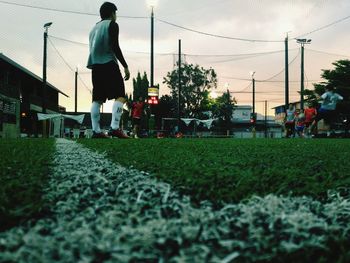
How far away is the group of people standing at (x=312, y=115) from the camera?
1517 cm

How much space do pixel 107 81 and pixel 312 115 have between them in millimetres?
14207

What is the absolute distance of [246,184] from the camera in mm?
1430

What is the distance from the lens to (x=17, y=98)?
3603 centimetres

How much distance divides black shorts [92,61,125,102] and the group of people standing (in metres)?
10.1

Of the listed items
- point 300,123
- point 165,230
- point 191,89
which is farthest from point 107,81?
point 191,89

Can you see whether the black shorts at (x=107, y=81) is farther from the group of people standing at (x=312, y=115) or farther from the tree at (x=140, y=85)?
the tree at (x=140, y=85)

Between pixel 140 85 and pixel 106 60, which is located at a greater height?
pixel 140 85

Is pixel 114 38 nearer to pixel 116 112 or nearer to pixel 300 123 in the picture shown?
pixel 116 112

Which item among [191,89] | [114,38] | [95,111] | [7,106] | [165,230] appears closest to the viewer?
[165,230]

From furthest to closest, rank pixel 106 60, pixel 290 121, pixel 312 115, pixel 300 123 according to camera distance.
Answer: pixel 290 121 → pixel 300 123 → pixel 312 115 → pixel 106 60

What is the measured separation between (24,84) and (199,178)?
138 feet

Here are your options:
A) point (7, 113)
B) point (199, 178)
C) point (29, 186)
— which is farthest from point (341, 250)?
point (7, 113)

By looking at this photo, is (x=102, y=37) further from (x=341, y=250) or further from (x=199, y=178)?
(x=341, y=250)

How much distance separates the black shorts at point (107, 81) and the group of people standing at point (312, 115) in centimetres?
1008
